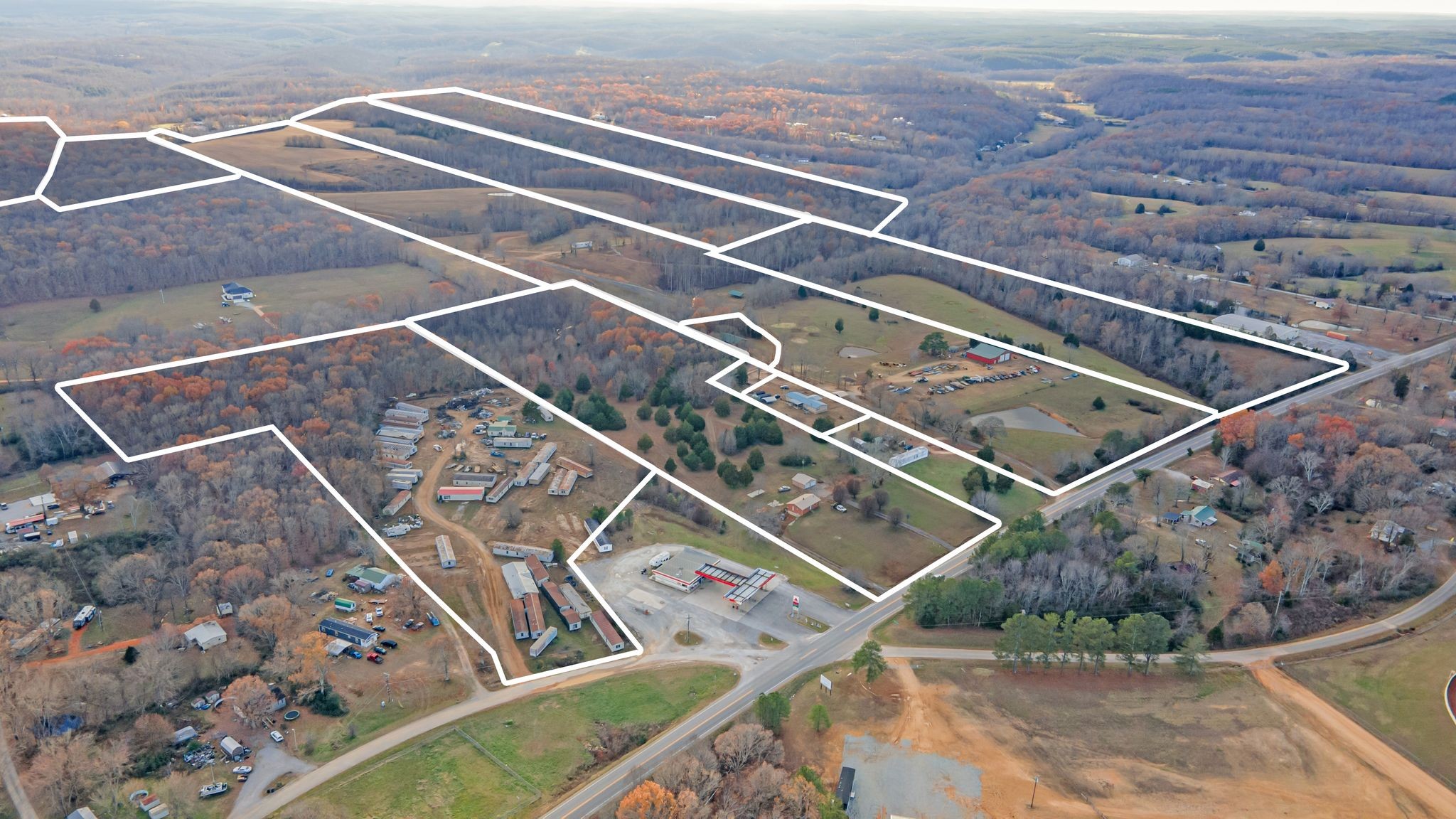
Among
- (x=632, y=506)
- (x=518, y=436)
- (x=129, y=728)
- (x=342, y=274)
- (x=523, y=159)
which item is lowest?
(x=129, y=728)

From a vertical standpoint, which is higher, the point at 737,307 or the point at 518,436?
the point at 737,307

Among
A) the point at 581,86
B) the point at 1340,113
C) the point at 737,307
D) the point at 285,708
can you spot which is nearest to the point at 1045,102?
the point at 1340,113

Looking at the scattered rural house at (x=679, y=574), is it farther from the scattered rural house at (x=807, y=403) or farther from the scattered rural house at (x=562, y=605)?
the scattered rural house at (x=807, y=403)

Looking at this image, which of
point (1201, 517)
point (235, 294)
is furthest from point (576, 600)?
point (1201, 517)

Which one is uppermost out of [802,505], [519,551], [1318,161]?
[1318,161]

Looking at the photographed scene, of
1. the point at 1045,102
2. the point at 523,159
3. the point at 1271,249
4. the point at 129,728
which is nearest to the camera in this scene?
the point at 129,728

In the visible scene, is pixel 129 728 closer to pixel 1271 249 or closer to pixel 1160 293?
pixel 1160 293

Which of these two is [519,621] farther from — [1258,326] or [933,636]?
[1258,326]
